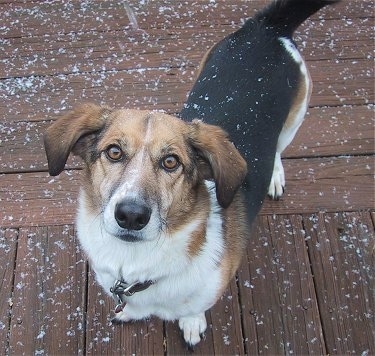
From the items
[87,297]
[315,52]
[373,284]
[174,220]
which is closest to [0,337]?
[87,297]

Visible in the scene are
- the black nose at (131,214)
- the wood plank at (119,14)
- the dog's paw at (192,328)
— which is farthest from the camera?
the wood plank at (119,14)

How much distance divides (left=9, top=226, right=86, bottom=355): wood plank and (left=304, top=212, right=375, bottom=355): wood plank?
4.29 feet

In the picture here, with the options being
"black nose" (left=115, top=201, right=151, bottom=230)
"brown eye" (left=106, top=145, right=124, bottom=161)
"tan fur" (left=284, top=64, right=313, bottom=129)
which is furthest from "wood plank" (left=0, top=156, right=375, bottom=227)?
"black nose" (left=115, top=201, right=151, bottom=230)

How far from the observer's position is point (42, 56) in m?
3.53

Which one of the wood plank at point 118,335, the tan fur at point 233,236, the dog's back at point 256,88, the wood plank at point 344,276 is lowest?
the wood plank at point 344,276

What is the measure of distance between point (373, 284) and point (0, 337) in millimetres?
2021

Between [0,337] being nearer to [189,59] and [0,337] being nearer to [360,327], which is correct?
[360,327]

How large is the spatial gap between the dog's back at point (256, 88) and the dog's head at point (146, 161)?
1.05 ft

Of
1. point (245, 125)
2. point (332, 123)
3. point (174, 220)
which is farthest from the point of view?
point (332, 123)

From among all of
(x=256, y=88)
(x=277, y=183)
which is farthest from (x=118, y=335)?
(x=256, y=88)

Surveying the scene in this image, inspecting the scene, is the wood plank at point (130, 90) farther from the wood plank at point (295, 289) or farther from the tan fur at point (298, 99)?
the wood plank at point (295, 289)

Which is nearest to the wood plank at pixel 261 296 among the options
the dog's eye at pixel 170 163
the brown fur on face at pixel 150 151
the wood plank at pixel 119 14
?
the brown fur on face at pixel 150 151

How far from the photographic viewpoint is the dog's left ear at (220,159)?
187cm

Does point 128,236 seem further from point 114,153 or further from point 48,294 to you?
point 48,294
